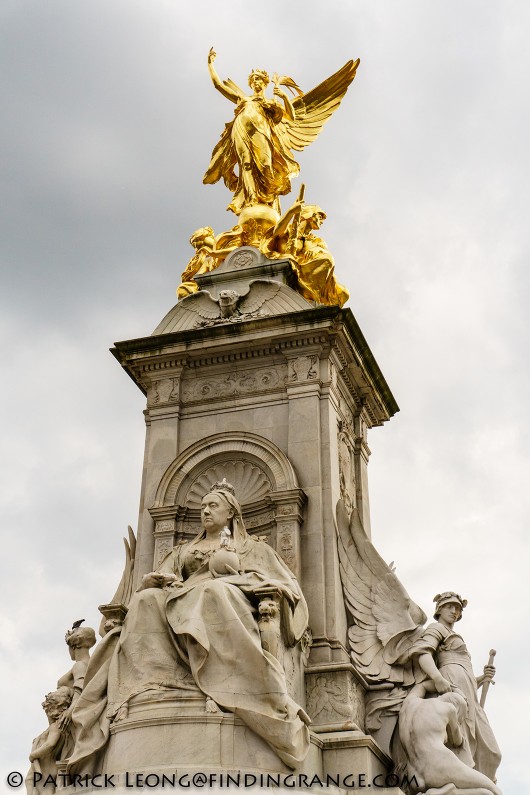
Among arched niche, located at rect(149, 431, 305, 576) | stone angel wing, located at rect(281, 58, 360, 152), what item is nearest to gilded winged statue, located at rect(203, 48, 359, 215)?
stone angel wing, located at rect(281, 58, 360, 152)

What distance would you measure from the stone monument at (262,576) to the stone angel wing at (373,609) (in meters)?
0.02

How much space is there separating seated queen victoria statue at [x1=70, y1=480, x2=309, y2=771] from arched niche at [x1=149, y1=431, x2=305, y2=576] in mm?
1843

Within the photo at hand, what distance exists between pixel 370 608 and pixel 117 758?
4.36 meters

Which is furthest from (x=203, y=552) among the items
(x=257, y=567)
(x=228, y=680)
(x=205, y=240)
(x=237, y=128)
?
(x=237, y=128)

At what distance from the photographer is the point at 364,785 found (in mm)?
12508

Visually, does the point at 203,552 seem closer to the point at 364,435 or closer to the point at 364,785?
the point at 364,785

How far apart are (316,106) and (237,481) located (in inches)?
315

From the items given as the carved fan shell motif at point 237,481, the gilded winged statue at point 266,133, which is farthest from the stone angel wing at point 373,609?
the gilded winged statue at point 266,133

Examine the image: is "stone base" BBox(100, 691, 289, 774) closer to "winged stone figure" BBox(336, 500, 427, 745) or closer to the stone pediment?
"winged stone figure" BBox(336, 500, 427, 745)

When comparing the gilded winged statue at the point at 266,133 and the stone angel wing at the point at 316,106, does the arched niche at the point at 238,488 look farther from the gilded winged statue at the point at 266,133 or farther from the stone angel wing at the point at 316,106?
the stone angel wing at the point at 316,106

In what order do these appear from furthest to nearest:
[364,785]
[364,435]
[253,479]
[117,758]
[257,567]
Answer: [364,435] < [253,479] < [257,567] < [364,785] < [117,758]

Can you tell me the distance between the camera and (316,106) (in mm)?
20094

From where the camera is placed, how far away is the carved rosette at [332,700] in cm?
1331

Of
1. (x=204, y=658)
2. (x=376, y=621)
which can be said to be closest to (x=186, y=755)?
(x=204, y=658)
